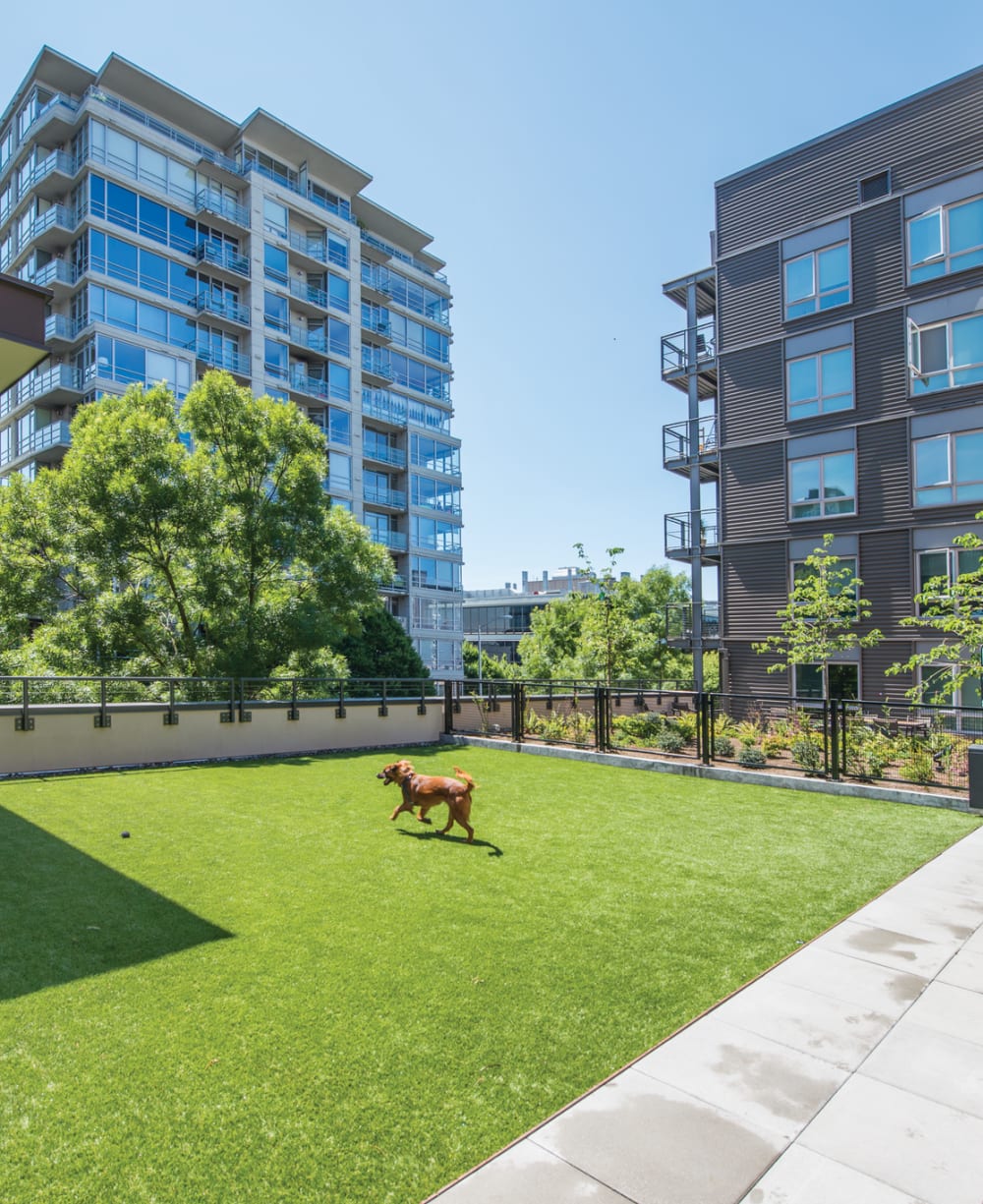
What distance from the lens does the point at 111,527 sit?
655 inches

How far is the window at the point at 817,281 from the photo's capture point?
2008 cm

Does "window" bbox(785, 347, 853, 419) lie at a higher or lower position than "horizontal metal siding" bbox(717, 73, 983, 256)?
lower

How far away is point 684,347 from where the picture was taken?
24.5m

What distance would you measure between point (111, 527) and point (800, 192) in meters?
21.1

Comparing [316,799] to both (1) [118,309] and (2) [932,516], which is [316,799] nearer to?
(2) [932,516]

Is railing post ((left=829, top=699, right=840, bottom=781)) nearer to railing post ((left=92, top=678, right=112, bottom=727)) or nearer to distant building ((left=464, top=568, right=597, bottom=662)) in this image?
railing post ((left=92, top=678, right=112, bottom=727))

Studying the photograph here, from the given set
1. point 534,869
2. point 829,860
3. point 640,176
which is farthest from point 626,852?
point 640,176

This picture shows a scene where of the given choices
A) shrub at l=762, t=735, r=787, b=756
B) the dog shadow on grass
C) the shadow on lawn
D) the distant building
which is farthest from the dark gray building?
the distant building

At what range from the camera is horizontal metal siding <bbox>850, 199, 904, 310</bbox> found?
19062 millimetres

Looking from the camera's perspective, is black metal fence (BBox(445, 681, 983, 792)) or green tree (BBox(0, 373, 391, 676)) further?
green tree (BBox(0, 373, 391, 676))

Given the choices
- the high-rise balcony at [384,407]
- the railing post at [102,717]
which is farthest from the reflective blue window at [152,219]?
the railing post at [102,717]

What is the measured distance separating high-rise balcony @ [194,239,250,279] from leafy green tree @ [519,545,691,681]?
811 inches

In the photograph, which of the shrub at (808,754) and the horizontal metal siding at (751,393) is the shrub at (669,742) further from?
the horizontal metal siding at (751,393)

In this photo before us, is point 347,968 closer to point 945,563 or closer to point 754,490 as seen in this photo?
point 945,563
